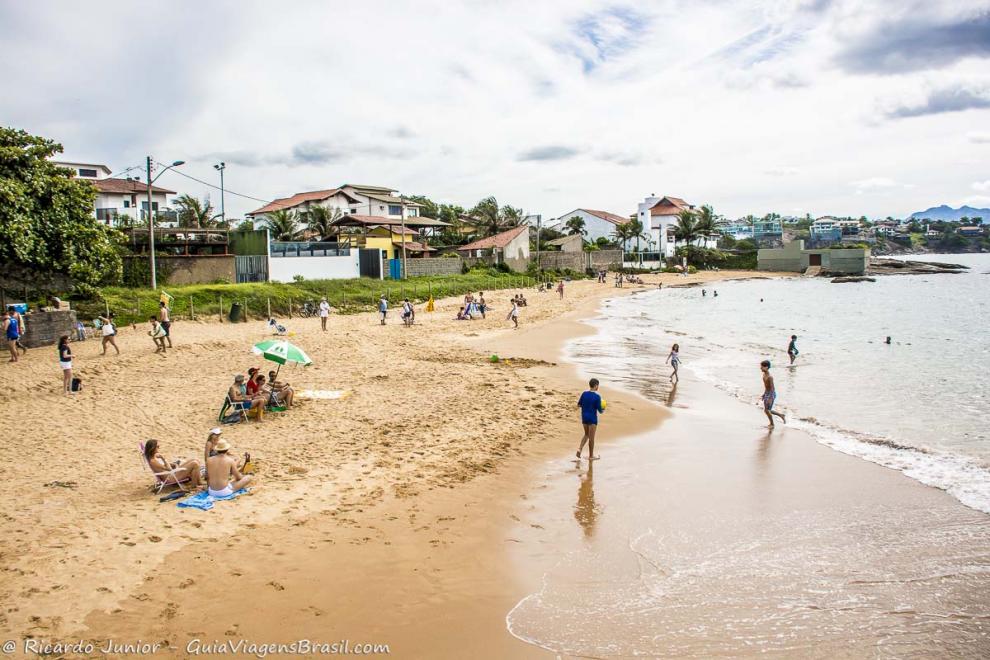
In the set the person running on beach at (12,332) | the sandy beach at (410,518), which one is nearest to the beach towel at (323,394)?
the sandy beach at (410,518)

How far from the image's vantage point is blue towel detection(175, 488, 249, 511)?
25.5ft

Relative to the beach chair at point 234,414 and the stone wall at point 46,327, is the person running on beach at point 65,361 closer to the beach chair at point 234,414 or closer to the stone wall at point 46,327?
the beach chair at point 234,414

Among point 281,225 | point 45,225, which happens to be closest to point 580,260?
point 281,225

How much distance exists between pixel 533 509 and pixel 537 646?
3.02 m

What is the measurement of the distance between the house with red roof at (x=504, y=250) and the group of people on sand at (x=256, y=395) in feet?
150

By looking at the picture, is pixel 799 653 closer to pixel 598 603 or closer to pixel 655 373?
pixel 598 603

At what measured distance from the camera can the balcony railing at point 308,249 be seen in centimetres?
3734

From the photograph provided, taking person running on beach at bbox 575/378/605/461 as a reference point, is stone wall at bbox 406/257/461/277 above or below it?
above

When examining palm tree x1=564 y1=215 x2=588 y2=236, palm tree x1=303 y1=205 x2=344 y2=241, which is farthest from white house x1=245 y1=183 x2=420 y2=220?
palm tree x1=564 y1=215 x2=588 y2=236

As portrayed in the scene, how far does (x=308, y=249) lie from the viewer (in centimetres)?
3931

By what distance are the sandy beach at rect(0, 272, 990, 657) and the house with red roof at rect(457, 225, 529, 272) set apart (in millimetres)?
44088

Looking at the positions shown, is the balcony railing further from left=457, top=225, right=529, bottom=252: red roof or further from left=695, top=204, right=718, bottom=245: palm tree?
left=695, top=204, right=718, bottom=245: palm tree

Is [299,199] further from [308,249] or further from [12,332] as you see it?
[12,332]

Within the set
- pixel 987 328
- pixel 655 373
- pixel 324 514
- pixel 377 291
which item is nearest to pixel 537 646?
pixel 324 514
